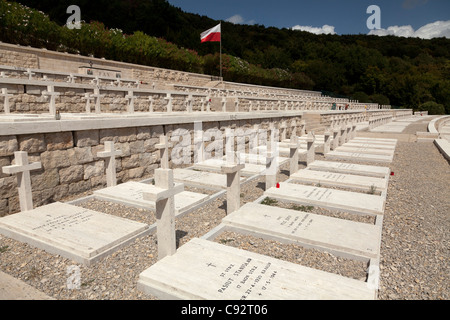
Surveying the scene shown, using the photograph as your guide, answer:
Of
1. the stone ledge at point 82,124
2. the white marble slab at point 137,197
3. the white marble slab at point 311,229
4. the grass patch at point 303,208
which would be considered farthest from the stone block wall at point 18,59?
the grass patch at point 303,208

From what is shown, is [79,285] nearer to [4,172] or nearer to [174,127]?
[4,172]

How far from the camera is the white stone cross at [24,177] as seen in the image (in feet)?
13.6

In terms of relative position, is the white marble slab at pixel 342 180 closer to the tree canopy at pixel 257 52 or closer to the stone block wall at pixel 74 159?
the stone block wall at pixel 74 159

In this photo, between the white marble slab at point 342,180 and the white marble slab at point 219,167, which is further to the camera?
the white marble slab at point 219,167

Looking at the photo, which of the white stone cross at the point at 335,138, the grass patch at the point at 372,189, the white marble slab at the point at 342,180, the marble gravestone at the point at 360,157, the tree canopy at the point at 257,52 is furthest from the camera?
the tree canopy at the point at 257,52

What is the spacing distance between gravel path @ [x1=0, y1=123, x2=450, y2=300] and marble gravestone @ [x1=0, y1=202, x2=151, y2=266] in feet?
0.28

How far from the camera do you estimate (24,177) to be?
4.22 metres

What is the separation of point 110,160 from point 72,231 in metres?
2.13

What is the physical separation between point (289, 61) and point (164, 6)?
2960cm

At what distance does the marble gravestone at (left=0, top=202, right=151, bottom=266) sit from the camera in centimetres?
317

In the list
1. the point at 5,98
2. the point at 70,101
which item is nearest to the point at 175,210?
the point at 5,98

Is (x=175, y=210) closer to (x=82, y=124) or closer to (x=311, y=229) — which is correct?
(x=311, y=229)

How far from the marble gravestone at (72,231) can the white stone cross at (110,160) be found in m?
1.35

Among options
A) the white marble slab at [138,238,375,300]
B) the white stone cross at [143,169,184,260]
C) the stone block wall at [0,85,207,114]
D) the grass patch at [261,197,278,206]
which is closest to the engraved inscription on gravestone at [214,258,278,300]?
the white marble slab at [138,238,375,300]
